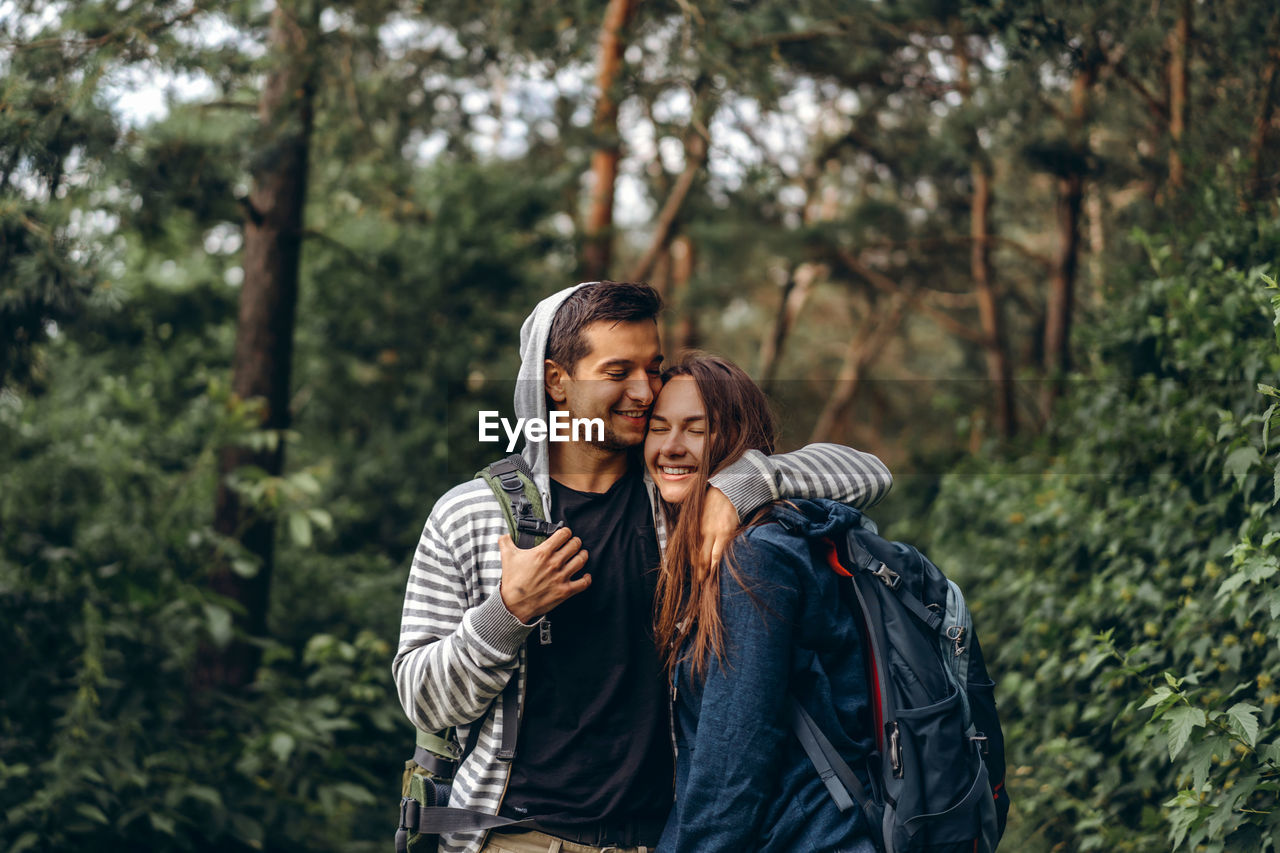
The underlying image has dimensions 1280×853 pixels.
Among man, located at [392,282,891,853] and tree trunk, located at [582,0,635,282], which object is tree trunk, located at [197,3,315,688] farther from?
man, located at [392,282,891,853]

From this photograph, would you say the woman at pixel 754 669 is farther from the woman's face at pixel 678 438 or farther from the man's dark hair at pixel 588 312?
the man's dark hair at pixel 588 312

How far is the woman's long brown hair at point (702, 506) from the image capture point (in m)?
2.29

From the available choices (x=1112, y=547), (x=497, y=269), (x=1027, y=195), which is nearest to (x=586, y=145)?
(x=497, y=269)

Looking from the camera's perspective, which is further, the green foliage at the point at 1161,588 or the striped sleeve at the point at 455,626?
the green foliage at the point at 1161,588

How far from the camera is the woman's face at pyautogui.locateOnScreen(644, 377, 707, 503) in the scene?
2.49 meters

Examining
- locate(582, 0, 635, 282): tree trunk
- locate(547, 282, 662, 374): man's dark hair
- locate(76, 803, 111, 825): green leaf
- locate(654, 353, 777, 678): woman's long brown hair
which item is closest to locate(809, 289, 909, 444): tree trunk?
locate(582, 0, 635, 282): tree trunk

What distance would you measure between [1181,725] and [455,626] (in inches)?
78.0

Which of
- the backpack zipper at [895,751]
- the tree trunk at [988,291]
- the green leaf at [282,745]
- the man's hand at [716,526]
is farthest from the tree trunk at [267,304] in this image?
the tree trunk at [988,291]

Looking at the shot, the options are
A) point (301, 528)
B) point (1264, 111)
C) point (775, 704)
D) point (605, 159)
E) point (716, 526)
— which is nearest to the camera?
point (775, 704)

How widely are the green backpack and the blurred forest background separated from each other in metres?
0.79

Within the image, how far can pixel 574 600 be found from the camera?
253 cm

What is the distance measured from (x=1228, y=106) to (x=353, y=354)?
7305 mm

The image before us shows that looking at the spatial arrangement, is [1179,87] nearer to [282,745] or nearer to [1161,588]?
[1161,588]

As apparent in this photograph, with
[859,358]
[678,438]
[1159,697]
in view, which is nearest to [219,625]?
[678,438]
